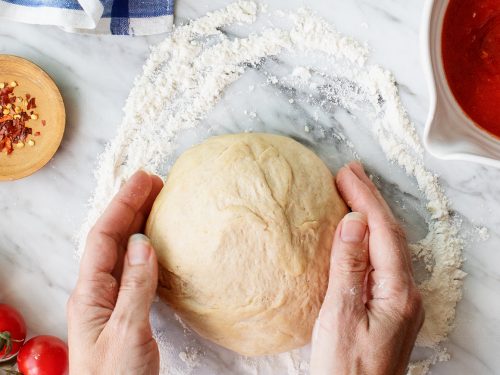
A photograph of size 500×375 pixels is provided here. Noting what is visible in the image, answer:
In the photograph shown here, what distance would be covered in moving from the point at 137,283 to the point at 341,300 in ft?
1.51

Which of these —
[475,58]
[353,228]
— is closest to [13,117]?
[353,228]

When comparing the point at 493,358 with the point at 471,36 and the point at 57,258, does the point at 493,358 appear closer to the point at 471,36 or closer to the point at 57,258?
the point at 471,36

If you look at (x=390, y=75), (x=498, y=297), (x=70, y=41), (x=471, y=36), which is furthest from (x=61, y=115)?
(x=498, y=297)

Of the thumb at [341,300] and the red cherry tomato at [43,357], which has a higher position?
the thumb at [341,300]

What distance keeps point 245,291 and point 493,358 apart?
→ 777 millimetres

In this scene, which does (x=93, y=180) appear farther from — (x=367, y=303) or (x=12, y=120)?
(x=367, y=303)

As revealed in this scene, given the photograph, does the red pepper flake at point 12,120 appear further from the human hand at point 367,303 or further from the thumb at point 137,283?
the human hand at point 367,303

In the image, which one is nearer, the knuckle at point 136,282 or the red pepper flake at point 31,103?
the knuckle at point 136,282

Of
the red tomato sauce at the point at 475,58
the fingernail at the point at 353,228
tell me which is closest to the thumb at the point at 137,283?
the fingernail at the point at 353,228

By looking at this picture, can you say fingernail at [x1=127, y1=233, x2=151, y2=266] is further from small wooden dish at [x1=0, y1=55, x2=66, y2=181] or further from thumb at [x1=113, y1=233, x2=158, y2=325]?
small wooden dish at [x1=0, y1=55, x2=66, y2=181]

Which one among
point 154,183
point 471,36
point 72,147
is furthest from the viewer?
point 72,147

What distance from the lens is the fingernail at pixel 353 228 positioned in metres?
1.42

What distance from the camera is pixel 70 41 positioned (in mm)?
1718

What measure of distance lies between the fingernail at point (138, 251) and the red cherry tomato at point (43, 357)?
17.2 inches
